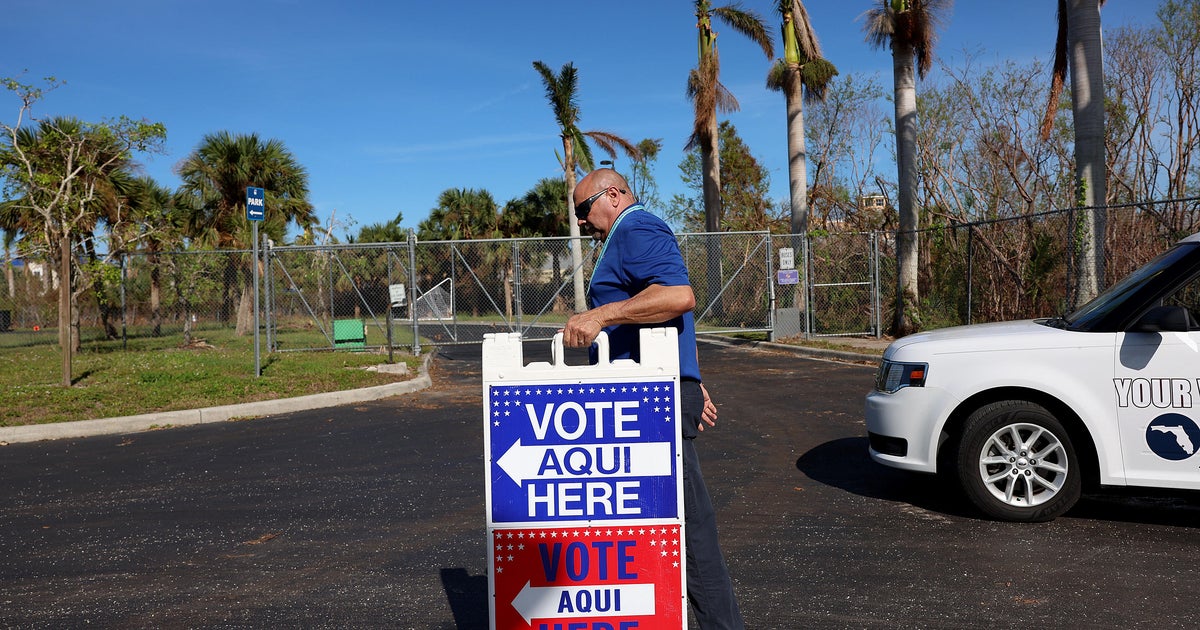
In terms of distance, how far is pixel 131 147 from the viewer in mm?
19078

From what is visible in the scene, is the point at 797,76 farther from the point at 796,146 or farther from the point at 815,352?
the point at 815,352

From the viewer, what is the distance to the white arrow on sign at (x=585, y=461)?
2760 mm

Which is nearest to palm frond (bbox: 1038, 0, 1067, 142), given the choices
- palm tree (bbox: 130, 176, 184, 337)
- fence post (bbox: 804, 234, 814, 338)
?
fence post (bbox: 804, 234, 814, 338)

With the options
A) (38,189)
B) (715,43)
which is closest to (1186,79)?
(715,43)

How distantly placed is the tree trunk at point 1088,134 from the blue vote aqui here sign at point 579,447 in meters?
12.7

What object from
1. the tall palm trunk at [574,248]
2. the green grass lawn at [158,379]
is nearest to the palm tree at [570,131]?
the tall palm trunk at [574,248]

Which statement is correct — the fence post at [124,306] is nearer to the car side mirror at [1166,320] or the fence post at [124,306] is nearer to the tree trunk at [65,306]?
the tree trunk at [65,306]

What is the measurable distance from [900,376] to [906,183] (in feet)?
47.0

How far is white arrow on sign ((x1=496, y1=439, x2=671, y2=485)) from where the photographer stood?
2.76m

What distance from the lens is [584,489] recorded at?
109 inches

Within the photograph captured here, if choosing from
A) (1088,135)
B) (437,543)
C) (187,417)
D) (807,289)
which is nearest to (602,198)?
(437,543)

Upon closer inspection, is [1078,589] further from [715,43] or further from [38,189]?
[715,43]

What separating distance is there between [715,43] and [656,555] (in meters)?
26.6

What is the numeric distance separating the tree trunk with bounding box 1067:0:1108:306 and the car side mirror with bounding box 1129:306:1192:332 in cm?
904
